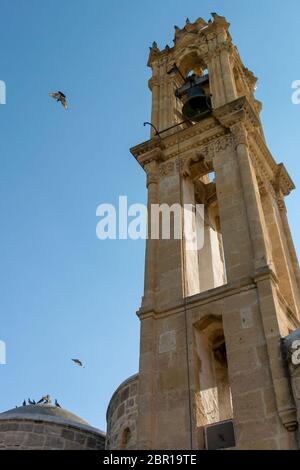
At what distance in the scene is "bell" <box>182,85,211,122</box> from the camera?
1639cm

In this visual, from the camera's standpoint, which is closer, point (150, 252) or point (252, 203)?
point (252, 203)

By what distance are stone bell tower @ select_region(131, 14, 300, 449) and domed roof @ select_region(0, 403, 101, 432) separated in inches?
215

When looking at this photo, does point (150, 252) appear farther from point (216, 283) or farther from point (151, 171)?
point (151, 171)

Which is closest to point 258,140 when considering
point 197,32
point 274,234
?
point 274,234

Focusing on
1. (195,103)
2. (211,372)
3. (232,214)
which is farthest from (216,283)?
(195,103)

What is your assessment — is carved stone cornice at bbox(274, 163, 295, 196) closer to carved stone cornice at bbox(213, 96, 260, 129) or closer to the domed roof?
carved stone cornice at bbox(213, 96, 260, 129)

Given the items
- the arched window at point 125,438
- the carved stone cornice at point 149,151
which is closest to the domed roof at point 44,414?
the arched window at point 125,438

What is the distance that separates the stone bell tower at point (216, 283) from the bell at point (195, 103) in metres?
0.03

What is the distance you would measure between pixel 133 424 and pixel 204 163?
22.2 ft

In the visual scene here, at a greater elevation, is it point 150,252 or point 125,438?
point 150,252

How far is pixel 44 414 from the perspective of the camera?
51.4ft

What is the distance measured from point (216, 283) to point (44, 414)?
6.33 meters

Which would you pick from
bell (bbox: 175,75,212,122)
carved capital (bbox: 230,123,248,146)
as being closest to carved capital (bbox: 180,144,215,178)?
carved capital (bbox: 230,123,248,146)

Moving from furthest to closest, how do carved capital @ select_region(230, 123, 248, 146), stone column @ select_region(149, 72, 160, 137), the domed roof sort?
stone column @ select_region(149, 72, 160, 137)
the domed roof
carved capital @ select_region(230, 123, 248, 146)
